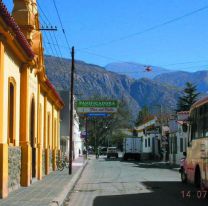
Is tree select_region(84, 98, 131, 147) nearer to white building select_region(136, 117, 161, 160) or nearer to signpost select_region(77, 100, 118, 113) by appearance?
white building select_region(136, 117, 161, 160)

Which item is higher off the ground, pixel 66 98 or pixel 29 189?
pixel 66 98

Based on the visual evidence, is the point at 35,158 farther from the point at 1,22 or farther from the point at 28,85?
the point at 1,22

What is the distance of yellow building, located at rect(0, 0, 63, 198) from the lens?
Result: 15.9 m

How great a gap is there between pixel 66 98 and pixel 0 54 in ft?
150

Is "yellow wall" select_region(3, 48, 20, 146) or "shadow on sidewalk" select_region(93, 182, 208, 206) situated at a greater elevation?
"yellow wall" select_region(3, 48, 20, 146)

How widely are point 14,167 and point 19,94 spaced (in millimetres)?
2994

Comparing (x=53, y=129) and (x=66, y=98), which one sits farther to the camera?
(x=66, y=98)

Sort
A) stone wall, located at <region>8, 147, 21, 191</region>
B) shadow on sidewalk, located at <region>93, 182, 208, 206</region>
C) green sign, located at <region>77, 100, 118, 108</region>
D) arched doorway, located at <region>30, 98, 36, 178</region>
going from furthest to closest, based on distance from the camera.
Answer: green sign, located at <region>77, 100, 118, 108</region> < arched doorway, located at <region>30, 98, 36, 178</region> < stone wall, located at <region>8, 147, 21, 191</region> < shadow on sidewalk, located at <region>93, 182, 208, 206</region>

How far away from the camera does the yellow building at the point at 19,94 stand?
1590 centimetres

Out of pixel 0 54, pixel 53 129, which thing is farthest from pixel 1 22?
pixel 53 129

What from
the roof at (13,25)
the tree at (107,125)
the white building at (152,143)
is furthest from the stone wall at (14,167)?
the tree at (107,125)

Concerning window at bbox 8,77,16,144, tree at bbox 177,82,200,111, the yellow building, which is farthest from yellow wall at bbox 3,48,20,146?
tree at bbox 177,82,200,111

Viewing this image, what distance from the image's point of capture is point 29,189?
19.0 m

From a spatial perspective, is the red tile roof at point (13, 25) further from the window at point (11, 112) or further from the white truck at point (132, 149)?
the white truck at point (132, 149)
